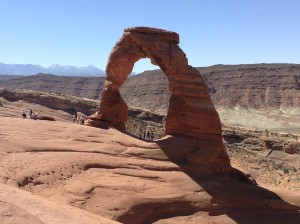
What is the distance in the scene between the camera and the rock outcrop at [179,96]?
19078 millimetres

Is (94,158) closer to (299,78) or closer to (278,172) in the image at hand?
(278,172)

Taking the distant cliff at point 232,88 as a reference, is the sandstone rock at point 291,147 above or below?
below

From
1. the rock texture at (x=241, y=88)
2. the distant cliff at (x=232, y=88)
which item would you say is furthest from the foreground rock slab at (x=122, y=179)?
the rock texture at (x=241, y=88)

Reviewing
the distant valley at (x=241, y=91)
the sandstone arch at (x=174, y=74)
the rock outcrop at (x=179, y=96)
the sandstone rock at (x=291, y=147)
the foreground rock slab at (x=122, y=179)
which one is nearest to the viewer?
the foreground rock slab at (x=122, y=179)

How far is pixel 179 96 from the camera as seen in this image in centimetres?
2016

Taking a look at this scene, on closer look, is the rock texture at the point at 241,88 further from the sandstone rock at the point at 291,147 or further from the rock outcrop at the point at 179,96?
the rock outcrop at the point at 179,96

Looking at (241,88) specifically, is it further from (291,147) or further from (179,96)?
(179,96)

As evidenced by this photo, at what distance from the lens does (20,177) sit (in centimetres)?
1296

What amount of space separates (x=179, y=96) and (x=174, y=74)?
1167 mm

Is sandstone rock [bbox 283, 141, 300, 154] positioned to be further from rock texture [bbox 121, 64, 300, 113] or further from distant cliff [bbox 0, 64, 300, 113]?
rock texture [bbox 121, 64, 300, 113]

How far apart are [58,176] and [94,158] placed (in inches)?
94.6

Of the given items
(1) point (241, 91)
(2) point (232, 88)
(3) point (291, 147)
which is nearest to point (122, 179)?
(3) point (291, 147)

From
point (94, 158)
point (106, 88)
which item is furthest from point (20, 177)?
point (106, 88)

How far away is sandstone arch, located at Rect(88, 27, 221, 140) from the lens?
64.8ft
